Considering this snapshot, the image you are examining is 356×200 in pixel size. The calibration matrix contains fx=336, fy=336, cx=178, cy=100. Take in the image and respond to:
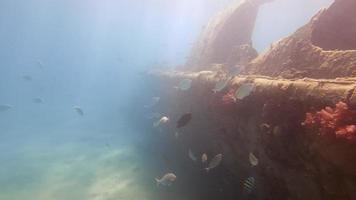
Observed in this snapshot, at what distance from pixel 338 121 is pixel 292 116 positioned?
4.02 ft

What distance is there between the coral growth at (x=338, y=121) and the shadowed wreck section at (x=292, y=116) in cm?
1

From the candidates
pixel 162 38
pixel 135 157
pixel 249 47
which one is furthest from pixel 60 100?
pixel 162 38

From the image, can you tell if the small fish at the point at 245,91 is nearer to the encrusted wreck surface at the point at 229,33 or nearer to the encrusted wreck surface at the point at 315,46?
the encrusted wreck surface at the point at 315,46

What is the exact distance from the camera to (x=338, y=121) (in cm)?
472

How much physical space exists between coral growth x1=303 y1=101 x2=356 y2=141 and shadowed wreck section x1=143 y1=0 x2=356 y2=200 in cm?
1

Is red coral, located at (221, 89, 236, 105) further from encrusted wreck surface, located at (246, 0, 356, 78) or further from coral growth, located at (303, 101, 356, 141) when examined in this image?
coral growth, located at (303, 101, 356, 141)

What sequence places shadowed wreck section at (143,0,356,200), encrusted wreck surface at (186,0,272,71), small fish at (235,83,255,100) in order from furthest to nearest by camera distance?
encrusted wreck surface at (186,0,272,71), small fish at (235,83,255,100), shadowed wreck section at (143,0,356,200)

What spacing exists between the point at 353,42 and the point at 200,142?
5.47 metres

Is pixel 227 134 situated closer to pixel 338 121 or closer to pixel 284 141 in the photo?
pixel 284 141

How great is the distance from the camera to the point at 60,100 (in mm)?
46000

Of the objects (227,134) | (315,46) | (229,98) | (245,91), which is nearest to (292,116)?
(245,91)

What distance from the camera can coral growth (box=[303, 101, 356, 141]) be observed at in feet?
14.9

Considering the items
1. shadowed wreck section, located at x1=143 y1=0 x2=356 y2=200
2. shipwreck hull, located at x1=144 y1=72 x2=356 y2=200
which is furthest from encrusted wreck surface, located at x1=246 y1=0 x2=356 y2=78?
shipwreck hull, located at x1=144 y1=72 x2=356 y2=200

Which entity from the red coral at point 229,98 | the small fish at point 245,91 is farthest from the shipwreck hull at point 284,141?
the small fish at point 245,91
